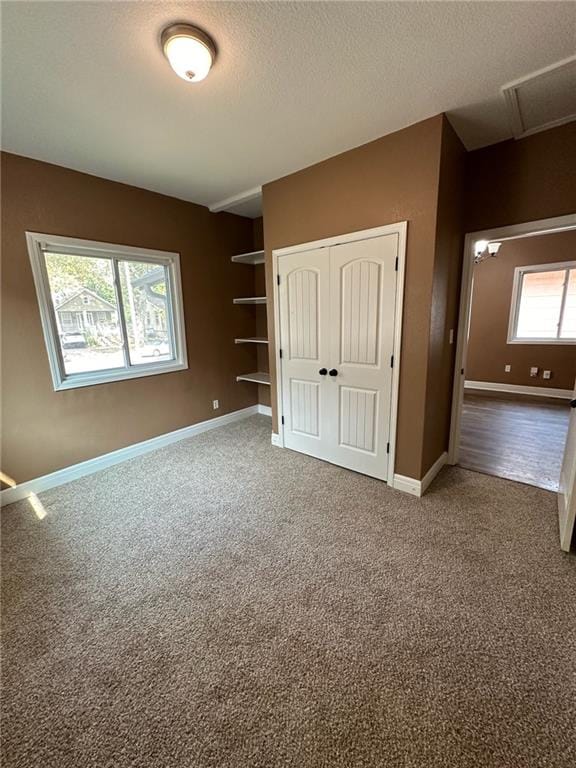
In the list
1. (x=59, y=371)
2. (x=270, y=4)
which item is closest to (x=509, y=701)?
(x=270, y=4)

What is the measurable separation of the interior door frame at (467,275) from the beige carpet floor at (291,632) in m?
0.66

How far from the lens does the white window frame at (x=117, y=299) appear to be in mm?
2592

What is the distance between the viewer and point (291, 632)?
146cm

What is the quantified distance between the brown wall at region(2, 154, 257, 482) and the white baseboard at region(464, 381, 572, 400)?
4462 millimetres

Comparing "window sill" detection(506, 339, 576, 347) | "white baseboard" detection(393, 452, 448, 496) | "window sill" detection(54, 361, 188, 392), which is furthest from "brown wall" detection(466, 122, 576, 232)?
"window sill" detection(506, 339, 576, 347)

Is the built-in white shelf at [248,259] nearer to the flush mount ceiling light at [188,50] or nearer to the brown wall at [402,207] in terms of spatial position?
the brown wall at [402,207]

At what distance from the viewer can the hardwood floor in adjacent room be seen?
2865mm

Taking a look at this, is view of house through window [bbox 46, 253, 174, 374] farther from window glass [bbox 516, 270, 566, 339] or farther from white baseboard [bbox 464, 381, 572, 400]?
window glass [bbox 516, 270, 566, 339]

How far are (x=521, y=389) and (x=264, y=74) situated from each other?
5.97 meters

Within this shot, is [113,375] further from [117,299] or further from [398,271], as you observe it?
[398,271]

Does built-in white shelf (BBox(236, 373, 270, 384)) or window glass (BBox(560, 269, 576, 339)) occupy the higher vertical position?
window glass (BBox(560, 269, 576, 339))

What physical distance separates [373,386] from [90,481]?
2712 mm

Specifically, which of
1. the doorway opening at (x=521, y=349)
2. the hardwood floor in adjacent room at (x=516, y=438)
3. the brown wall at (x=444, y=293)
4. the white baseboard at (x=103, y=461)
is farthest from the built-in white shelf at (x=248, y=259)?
the hardwood floor in adjacent room at (x=516, y=438)

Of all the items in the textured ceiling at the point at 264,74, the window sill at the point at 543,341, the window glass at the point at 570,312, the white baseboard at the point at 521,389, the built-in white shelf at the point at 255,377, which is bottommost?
the white baseboard at the point at 521,389
